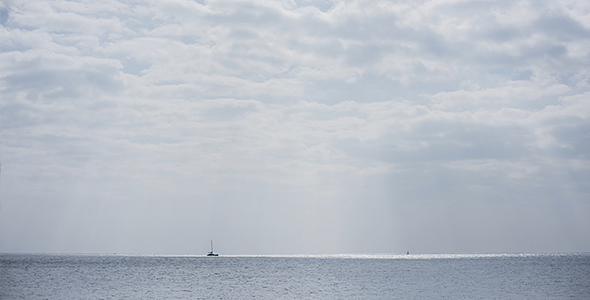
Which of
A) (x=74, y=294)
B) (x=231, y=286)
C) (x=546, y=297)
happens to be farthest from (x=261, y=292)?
(x=546, y=297)

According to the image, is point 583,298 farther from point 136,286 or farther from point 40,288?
point 40,288

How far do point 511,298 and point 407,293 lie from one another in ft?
45.5

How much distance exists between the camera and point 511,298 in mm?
68688

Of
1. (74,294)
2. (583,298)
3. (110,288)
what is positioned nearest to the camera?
(583,298)

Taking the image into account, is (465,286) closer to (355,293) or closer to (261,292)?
(355,293)

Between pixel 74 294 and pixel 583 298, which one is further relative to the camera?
pixel 74 294

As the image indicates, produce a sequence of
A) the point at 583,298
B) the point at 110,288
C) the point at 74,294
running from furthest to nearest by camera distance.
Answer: the point at 110,288, the point at 74,294, the point at 583,298

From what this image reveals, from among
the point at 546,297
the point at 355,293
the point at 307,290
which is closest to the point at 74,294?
the point at 307,290

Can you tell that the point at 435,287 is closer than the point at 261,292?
No

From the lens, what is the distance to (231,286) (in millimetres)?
88125

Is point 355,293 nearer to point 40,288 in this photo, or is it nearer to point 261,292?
point 261,292

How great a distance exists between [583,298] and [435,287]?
22412 mm

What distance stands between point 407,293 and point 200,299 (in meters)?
28.9

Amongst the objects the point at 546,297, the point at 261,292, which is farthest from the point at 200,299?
the point at 546,297
